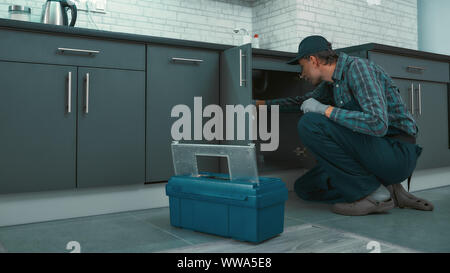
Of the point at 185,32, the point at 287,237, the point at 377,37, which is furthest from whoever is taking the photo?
the point at 377,37

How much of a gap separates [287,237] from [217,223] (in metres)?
0.30

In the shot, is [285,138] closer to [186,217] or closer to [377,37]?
[186,217]

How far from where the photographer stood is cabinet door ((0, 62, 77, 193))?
1882mm

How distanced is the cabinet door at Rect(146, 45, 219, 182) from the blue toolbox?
1.59 feet

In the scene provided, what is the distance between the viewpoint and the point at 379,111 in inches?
75.8

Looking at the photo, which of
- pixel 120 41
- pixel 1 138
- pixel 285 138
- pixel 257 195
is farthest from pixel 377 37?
pixel 1 138

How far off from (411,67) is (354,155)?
1.17m

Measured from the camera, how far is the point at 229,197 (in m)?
1.60

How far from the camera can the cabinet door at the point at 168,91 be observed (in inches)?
89.2

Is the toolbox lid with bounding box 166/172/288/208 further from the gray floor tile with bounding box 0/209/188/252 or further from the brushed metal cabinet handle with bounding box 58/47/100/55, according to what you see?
the brushed metal cabinet handle with bounding box 58/47/100/55

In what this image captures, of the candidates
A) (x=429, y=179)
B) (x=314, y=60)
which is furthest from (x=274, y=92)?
(x=429, y=179)

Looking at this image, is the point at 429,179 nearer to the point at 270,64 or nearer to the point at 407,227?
the point at 407,227

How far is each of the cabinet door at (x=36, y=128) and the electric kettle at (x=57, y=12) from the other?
638 mm

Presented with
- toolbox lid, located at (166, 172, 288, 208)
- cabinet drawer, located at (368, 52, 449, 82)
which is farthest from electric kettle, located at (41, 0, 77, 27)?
cabinet drawer, located at (368, 52, 449, 82)
